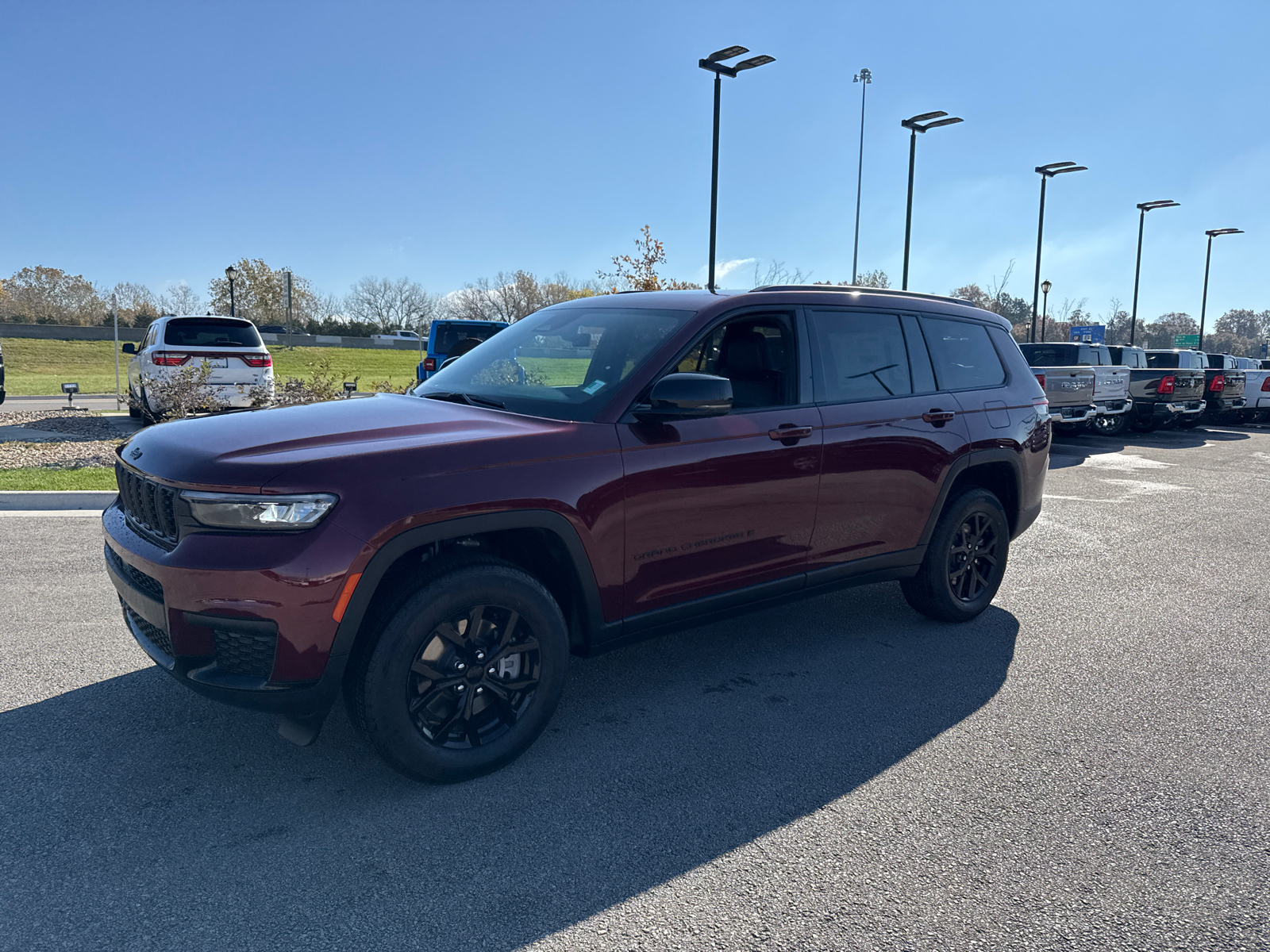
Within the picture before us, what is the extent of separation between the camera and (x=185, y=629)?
288cm

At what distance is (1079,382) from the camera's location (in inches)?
623

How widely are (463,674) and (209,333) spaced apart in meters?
11.7

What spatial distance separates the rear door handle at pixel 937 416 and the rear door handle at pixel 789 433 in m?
0.99

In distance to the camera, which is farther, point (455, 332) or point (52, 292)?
point (52, 292)

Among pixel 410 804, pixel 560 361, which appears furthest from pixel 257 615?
pixel 560 361

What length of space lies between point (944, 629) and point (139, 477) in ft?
13.8

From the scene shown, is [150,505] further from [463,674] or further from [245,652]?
[463,674]

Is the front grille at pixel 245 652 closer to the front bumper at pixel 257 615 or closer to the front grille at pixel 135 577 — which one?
the front bumper at pixel 257 615

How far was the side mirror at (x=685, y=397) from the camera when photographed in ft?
11.3

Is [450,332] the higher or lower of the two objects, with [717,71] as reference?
lower

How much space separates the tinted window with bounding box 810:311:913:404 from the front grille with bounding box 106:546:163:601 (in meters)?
2.90

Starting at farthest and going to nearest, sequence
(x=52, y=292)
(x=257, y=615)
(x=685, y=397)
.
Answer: (x=52, y=292) < (x=685, y=397) < (x=257, y=615)

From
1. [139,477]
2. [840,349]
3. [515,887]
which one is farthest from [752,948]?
[840,349]

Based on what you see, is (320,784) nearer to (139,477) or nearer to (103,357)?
(139,477)
